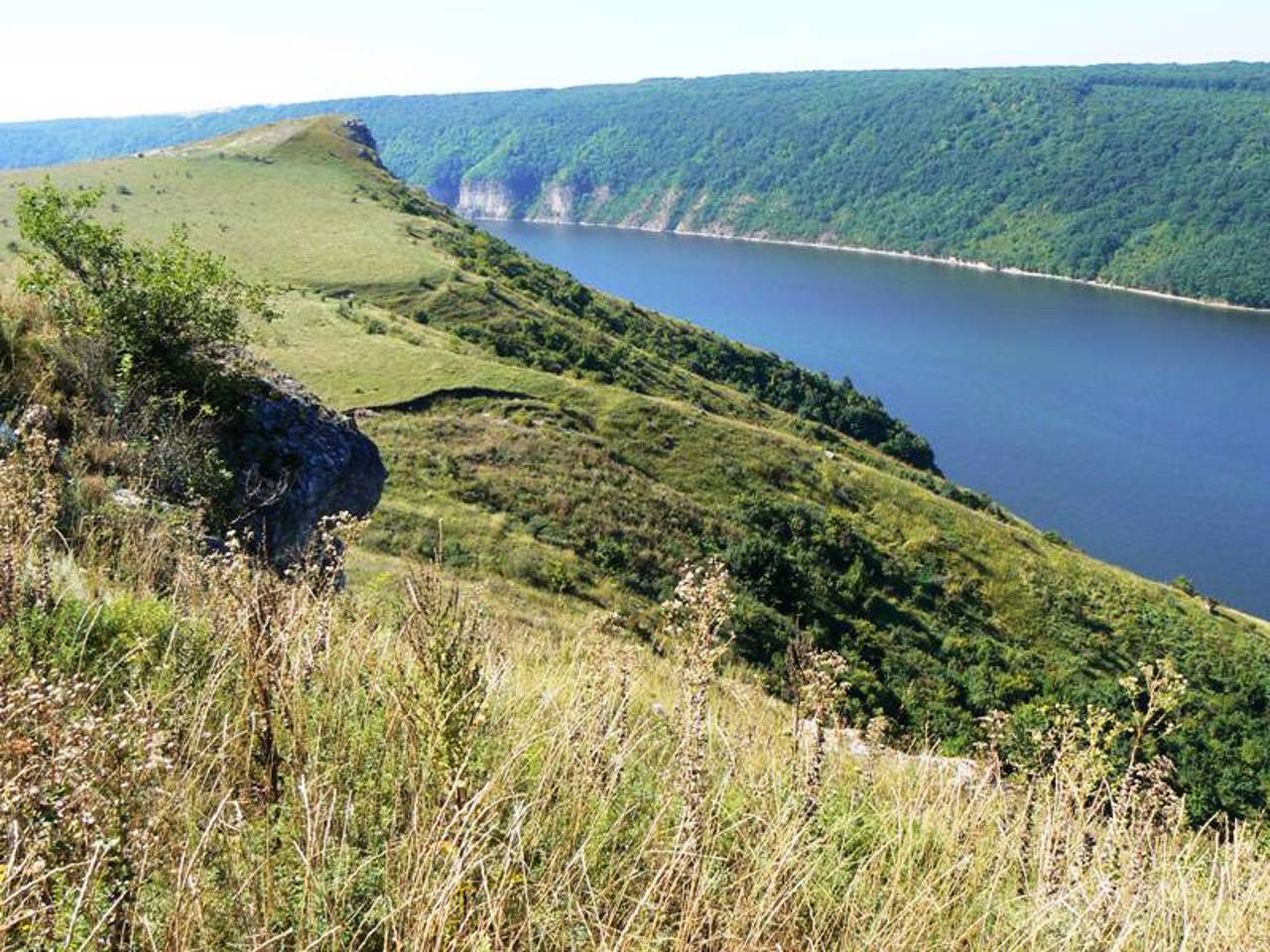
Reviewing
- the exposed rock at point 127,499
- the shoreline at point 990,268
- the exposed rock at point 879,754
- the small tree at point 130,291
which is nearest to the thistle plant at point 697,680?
the exposed rock at point 879,754

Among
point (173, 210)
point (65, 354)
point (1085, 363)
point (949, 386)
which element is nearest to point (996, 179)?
point (1085, 363)

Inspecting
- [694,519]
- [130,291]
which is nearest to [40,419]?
[130,291]

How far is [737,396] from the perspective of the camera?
5038 cm

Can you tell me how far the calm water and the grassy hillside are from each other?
15211 mm

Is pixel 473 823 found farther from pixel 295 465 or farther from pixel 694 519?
pixel 694 519

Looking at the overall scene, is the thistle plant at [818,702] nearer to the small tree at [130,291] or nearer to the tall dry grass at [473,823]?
the tall dry grass at [473,823]

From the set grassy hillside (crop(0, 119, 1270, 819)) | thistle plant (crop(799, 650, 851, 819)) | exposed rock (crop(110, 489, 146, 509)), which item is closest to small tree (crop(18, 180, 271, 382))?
grassy hillside (crop(0, 119, 1270, 819))

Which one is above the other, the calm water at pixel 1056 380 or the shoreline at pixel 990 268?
the shoreline at pixel 990 268

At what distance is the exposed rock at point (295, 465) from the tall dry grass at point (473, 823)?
18.8 feet

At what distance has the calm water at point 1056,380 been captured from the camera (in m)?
54.2

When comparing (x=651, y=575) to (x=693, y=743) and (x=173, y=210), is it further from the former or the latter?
(x=173, y=210)

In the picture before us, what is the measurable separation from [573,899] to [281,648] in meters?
1.36

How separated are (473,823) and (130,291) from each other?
8.94 meters

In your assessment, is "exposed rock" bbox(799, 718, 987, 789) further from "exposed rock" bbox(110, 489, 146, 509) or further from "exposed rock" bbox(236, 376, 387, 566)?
"exposed rock" bbox(236, 376, 387, 566)
